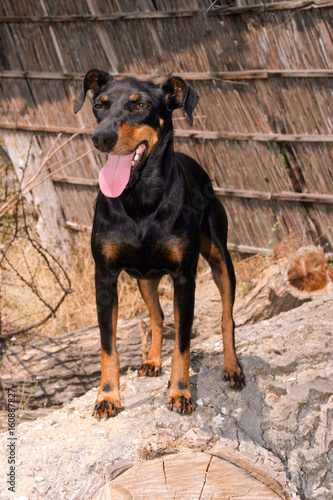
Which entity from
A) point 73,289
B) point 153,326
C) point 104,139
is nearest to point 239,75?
point 73,289

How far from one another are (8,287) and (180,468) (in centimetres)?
467

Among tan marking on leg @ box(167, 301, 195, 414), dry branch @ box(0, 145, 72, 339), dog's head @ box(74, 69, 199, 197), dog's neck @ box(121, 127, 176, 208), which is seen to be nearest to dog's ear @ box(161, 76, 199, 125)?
dog's head @ box(74, 69, 199, 197)

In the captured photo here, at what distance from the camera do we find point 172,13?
5.55m

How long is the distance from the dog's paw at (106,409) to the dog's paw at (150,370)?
1.73 feet

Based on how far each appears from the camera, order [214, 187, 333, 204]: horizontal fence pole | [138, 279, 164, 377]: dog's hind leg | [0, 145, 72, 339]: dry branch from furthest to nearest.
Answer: [214, 187, 333, 204]: horizontal fence pole → [0, 145, 72, 339]: dry branch → [138, 279, 164, 377]: dog's hind leg

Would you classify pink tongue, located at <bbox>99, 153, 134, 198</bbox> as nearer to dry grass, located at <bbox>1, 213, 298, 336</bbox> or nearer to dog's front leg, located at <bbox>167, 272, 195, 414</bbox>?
dog's front leg, located at <bbox>167, 272, 195, 414</bbox>

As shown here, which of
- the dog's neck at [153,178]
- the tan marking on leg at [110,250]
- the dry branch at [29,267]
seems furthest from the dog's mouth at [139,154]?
the dry branch at [29,267]

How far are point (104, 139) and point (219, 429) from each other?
160 cm

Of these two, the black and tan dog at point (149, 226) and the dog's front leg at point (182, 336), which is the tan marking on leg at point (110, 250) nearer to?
the black and tan dog at point (149, 226)

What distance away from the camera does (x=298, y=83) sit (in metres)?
5.45

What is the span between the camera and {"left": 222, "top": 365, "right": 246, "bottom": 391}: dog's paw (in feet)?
10.9

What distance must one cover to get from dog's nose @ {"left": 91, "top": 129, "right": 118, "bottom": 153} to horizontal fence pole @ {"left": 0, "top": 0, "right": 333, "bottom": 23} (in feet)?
10.2

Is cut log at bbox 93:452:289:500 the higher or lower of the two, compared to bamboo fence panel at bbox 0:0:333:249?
lower

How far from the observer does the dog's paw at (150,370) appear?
12.0ft
